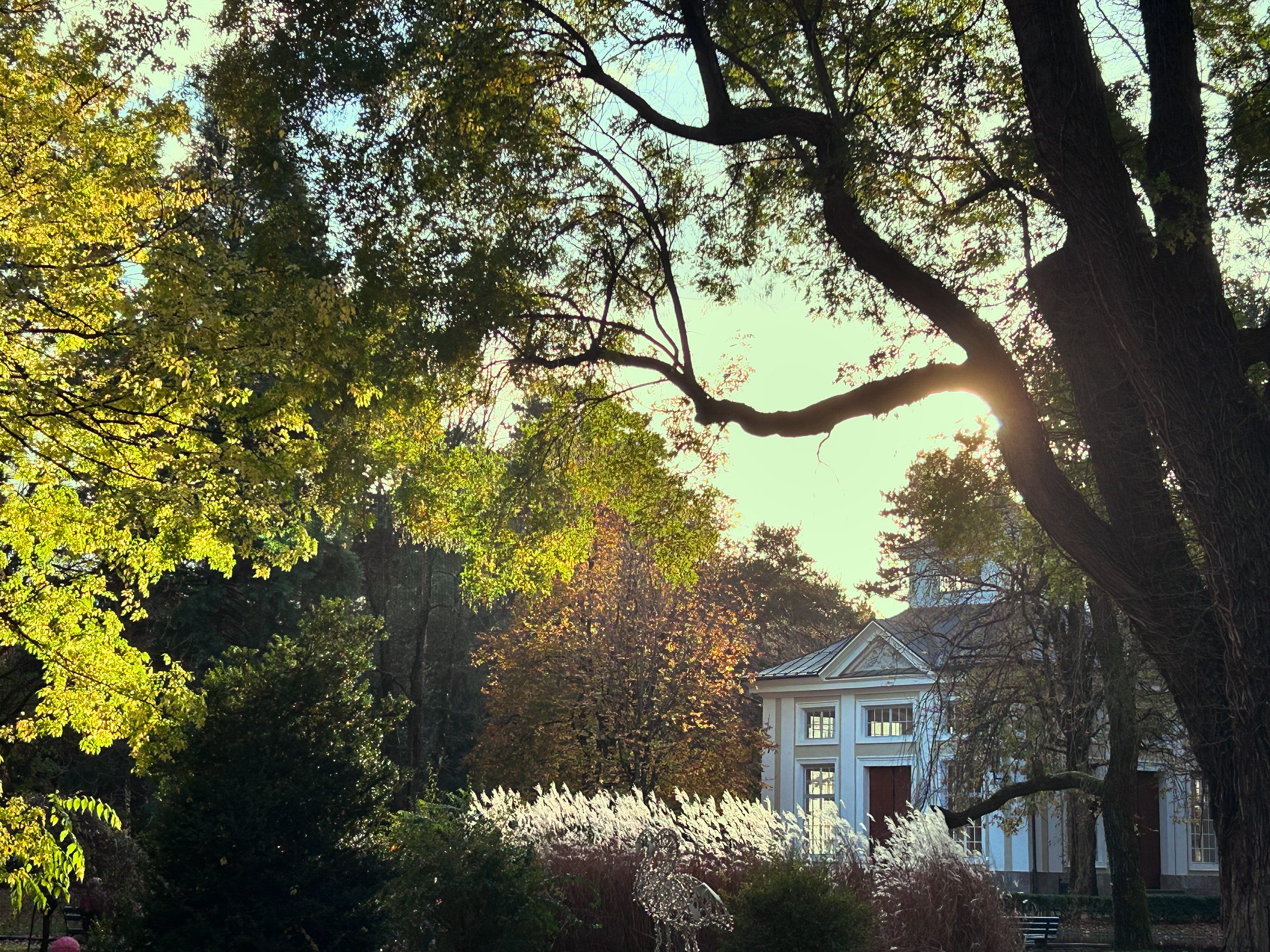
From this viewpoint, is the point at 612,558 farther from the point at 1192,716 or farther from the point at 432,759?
the point at 1192,716

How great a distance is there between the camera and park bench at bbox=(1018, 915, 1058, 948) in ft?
50.1

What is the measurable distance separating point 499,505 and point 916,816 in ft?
19.4

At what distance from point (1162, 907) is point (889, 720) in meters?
10.6

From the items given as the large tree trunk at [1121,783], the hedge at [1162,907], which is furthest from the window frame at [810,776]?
the large tree trunk at [1121,783]

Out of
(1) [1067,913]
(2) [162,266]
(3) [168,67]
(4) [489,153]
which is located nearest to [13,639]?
(2) [162,266]

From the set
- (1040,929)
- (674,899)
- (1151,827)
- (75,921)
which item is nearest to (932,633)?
(1040,929)

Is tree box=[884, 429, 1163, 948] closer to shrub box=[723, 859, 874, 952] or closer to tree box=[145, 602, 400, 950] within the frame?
shrub box=[723, 859, 874, 952]

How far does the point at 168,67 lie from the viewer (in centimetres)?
1004

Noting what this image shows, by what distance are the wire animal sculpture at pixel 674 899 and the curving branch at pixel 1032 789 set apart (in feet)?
24.4

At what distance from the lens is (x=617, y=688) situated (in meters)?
26.2

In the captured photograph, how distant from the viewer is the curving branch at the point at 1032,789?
17.4m

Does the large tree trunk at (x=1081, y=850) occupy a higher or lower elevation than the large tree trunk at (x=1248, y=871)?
lower

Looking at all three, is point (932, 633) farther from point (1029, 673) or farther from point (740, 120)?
point (740, 120)

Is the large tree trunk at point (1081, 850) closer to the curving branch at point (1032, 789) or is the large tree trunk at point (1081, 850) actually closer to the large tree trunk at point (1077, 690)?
the large tree trunk at point (1077, 690)
